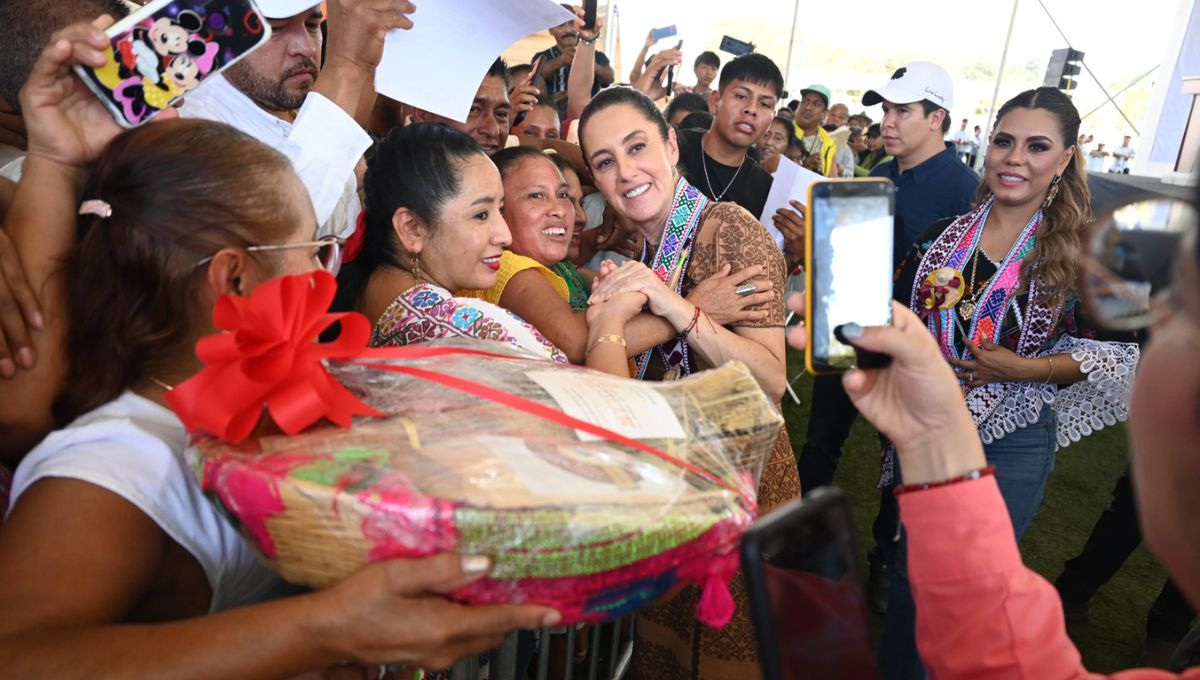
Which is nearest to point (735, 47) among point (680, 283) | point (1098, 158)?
point (680, 283)

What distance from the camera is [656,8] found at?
15.5 metres

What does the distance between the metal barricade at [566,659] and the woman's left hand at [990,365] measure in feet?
4.34

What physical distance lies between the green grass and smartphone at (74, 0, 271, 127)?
2.60 metres

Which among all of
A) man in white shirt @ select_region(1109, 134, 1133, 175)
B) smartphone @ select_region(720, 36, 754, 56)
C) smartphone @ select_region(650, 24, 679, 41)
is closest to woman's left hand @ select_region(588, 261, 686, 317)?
smartphone @ select_region(650, 24, 679, 41)

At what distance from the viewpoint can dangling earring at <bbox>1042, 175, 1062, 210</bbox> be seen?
2.52m

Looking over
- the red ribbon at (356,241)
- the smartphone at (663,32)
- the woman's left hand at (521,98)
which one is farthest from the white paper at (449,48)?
the smartphone at (663,32)

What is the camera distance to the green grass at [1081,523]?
3047 mm

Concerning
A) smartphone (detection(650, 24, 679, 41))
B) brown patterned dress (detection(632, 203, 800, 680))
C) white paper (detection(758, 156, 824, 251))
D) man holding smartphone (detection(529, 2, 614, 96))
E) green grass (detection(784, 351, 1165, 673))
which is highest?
smartphone (detection(650, 24, 679, 41))

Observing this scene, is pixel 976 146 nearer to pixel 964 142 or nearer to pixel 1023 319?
pixel 964 142

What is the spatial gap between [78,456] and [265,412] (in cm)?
22

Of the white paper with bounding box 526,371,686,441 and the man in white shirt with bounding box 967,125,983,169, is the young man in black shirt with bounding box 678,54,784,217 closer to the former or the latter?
the white paper with bounding box 526,371,686,441

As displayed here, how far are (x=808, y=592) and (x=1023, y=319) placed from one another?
6.74ft

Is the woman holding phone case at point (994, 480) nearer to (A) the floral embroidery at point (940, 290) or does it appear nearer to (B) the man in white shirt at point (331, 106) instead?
(B) the man in white shirt at point (331, 106)

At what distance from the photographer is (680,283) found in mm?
2158
